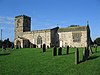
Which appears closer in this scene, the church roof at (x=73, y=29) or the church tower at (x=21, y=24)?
the church roof at (x=73, y=29)

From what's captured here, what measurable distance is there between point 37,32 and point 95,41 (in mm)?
22544

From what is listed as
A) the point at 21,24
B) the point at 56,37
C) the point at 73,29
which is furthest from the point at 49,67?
the point at 21,24

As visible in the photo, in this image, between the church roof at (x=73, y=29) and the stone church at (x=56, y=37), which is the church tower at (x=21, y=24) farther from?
the church roof at (x=73, y=29)

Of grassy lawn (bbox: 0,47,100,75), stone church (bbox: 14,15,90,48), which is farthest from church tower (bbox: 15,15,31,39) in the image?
grassy lawn (bbox: 0,47,100,75)

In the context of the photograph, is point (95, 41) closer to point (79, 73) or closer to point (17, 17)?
point (17, 17)

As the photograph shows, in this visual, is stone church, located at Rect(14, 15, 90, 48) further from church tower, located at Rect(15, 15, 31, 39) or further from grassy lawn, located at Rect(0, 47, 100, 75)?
grassy lawn, located at Rect(0, 47, 100, 75)

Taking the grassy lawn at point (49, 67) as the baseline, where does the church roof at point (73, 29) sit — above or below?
above

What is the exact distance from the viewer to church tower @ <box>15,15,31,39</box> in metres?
57.5

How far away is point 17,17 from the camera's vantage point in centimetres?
5928

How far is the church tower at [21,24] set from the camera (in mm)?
57531

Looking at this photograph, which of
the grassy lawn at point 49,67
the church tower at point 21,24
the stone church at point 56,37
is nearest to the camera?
the grassy lawn at point 49,67

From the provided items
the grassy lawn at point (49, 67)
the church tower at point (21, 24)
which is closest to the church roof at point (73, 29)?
the church tower at point (21, 24)

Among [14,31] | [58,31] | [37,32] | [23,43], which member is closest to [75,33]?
[58,31]

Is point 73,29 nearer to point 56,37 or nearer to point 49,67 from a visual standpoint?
point 56,37
